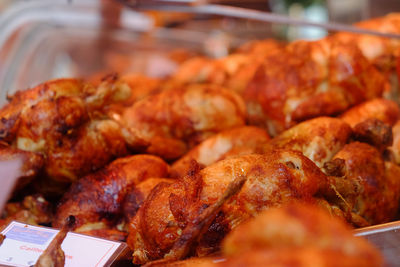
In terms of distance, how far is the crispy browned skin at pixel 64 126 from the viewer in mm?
2059

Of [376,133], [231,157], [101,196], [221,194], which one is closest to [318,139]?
[376,133]

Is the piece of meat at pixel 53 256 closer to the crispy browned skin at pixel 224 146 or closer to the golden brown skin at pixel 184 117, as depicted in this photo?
the crispy browned skin at pixel 224 146

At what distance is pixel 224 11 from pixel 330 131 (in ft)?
4.81

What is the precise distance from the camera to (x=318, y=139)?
79.1 inches

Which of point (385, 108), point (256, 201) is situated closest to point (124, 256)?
point (256, 201)

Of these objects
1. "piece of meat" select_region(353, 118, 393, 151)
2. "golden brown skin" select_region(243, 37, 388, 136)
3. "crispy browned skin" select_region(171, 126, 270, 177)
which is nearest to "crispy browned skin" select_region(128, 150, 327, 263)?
"piece of meat" select_region(353, 118, 393, 151)

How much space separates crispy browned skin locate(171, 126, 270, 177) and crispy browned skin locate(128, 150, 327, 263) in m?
0.76

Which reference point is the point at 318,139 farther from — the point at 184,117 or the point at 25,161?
the point at 25,161

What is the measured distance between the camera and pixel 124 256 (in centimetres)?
156

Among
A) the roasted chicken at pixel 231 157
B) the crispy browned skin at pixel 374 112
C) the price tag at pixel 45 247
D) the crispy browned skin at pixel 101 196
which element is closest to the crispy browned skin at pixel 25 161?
the roasted chicken at pixel 231 157

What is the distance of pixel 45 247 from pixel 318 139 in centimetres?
134

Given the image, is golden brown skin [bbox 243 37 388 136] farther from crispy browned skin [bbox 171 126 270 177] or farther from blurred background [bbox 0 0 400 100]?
blurred background [bbox 0 0 400 100]

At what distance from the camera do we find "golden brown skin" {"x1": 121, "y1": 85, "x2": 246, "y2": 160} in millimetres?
2686

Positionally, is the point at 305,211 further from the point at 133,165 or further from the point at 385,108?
the point at 385,108
